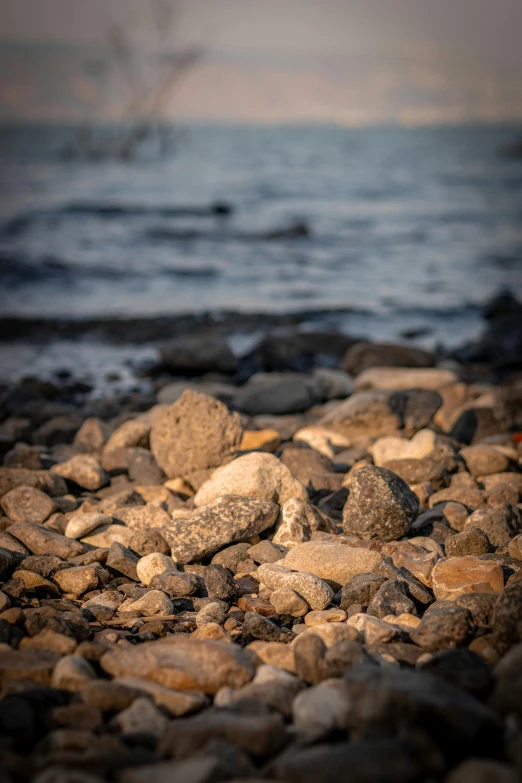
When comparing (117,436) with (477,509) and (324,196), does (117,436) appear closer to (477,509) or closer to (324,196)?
(477,509)

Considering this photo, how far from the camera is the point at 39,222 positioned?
18359mm

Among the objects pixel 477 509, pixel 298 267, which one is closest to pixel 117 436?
pixel 477 509

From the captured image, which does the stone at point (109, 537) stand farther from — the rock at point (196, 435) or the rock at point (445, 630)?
the rock at point (445, 630)

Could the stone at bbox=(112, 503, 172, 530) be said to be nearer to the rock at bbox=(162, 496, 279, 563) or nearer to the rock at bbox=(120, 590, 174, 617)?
the rock at bbox=(162, 496, 279, 563)

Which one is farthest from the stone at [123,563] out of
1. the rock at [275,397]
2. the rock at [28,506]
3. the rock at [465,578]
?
the rock at [275,397]

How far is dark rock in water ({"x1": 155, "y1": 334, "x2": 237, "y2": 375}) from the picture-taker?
7.41 meters

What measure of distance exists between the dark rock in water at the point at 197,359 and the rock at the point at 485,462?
3781 mm

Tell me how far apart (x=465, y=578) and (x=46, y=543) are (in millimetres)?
1765

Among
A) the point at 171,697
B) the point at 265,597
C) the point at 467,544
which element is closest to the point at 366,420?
the point at 467,544

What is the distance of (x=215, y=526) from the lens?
9.88ft

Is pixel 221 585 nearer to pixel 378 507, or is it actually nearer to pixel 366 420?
pixel 378 507

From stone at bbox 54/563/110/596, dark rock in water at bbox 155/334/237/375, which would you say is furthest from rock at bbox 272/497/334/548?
dark rock in water at bbox 155/334/237/375

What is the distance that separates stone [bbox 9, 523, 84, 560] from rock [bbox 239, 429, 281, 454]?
4.70 ft

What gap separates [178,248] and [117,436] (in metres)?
12.4
